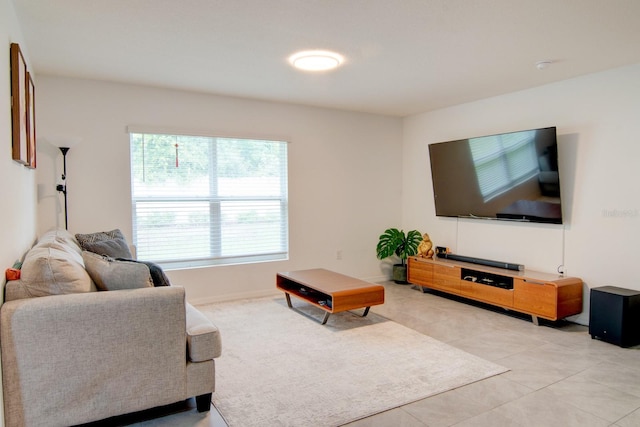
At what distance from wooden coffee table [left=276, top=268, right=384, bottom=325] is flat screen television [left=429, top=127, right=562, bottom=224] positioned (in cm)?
180

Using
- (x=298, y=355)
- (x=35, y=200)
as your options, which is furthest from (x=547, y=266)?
(x=35, y=200)

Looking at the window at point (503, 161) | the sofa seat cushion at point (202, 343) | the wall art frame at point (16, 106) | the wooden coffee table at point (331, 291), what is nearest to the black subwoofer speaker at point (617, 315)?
the window at point (503, 161)

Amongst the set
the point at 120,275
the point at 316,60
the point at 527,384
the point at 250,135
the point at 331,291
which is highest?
the point at 316,60

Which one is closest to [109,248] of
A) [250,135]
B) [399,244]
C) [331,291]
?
[331,291]

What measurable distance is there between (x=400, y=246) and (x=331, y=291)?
2.28 m

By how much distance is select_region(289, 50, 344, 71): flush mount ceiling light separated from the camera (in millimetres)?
3283

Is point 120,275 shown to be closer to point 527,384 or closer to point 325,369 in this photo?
point 325,369

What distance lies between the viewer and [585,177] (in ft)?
13.1

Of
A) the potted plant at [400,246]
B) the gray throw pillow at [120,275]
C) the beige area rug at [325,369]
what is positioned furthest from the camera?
the potted plant at [400,246]

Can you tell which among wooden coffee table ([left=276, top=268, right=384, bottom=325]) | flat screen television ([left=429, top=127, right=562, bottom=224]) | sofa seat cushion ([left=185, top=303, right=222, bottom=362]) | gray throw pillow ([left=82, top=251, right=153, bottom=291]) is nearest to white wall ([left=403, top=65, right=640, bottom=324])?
flat screen television ([left=429, top=127, right=562, bottom=224])

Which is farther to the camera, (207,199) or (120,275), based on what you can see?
(207,199)

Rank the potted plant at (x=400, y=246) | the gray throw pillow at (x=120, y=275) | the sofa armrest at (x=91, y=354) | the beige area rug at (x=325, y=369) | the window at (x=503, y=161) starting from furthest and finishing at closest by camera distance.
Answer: the potted plant at (x=400, y=246) < the window at (x=503, y=161) < the beige area rug at (x=325, y=369) < the gray throw pillow at (x=120, y=275) < the sofa armrest at (x=91, y=354)

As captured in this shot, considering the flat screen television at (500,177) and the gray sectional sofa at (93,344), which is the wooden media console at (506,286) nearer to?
the flat screen television at (500,177)

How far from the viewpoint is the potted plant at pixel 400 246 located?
574 centimetres
